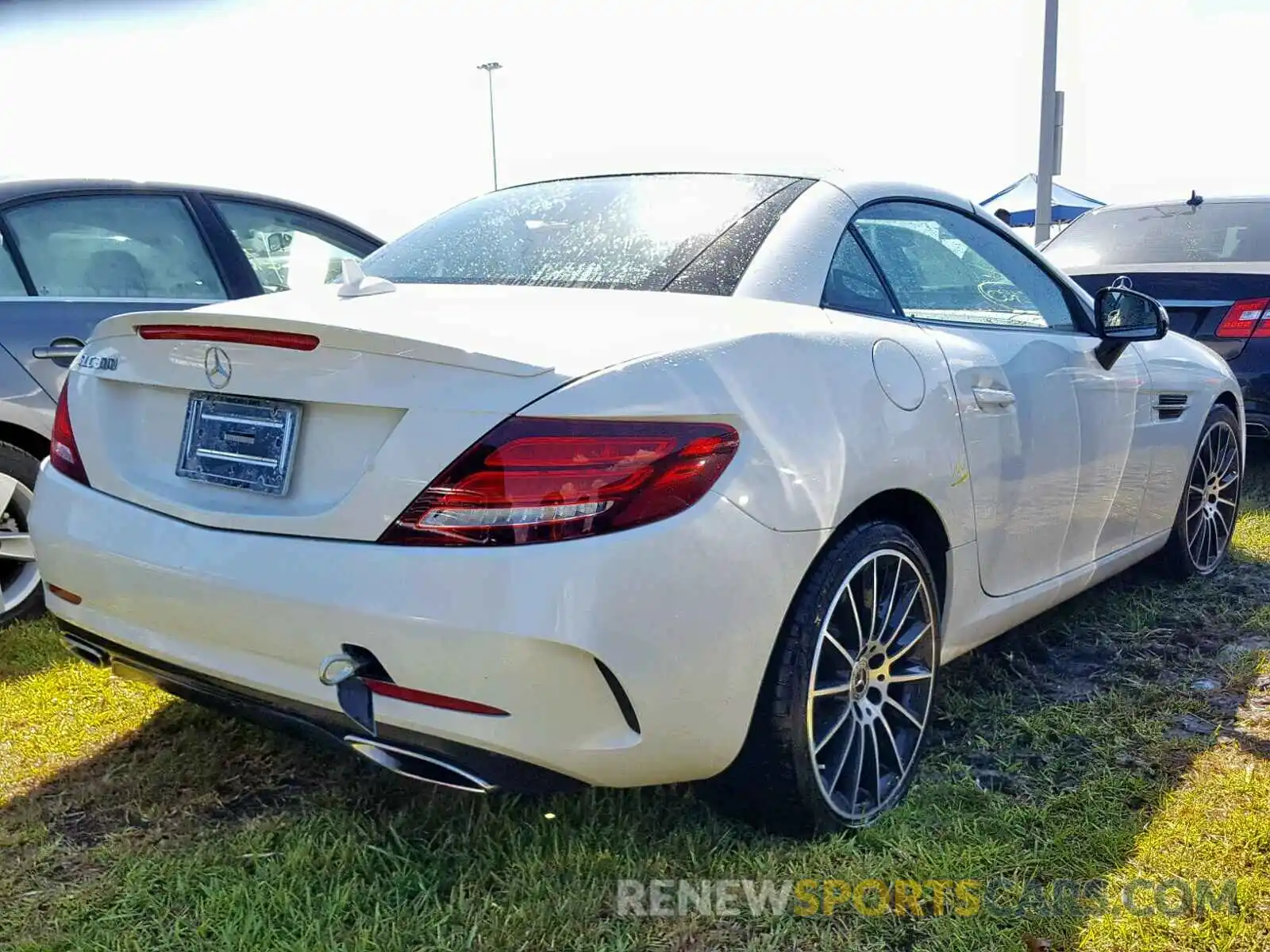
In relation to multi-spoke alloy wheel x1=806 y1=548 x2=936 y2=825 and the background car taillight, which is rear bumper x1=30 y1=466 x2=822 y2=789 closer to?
the background car taillight

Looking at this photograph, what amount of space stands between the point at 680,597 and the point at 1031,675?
1843mm

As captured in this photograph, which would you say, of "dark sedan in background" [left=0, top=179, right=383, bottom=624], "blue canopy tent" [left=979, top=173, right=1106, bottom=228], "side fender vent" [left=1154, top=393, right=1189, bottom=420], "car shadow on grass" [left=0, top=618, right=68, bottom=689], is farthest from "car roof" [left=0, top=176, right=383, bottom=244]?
"blue canopy tent" [left=979, top=173, right=1106, bottom=228]

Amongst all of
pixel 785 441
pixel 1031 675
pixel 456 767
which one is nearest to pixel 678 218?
pixel 785 441

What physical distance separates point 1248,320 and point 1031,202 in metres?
14.0

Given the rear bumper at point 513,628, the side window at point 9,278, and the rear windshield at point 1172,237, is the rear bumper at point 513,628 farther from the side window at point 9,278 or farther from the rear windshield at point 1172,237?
the rear windshield at point 1172,237

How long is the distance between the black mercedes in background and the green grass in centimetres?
270

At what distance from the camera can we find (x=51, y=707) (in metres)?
3.05

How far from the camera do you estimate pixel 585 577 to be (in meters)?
1.84

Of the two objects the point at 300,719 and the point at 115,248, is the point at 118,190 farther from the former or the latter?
the point at 300,719

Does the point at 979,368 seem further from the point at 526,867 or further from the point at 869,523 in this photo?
the point at 526,867

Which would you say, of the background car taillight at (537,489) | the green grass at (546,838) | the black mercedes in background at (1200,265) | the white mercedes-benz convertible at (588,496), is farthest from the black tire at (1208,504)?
the background car taillight at (537,489)

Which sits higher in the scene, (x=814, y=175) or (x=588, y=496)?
(x=814, y=175)

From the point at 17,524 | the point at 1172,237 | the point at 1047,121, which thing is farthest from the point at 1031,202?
the point at 17,524

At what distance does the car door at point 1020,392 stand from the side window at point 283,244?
2136 millimetres
